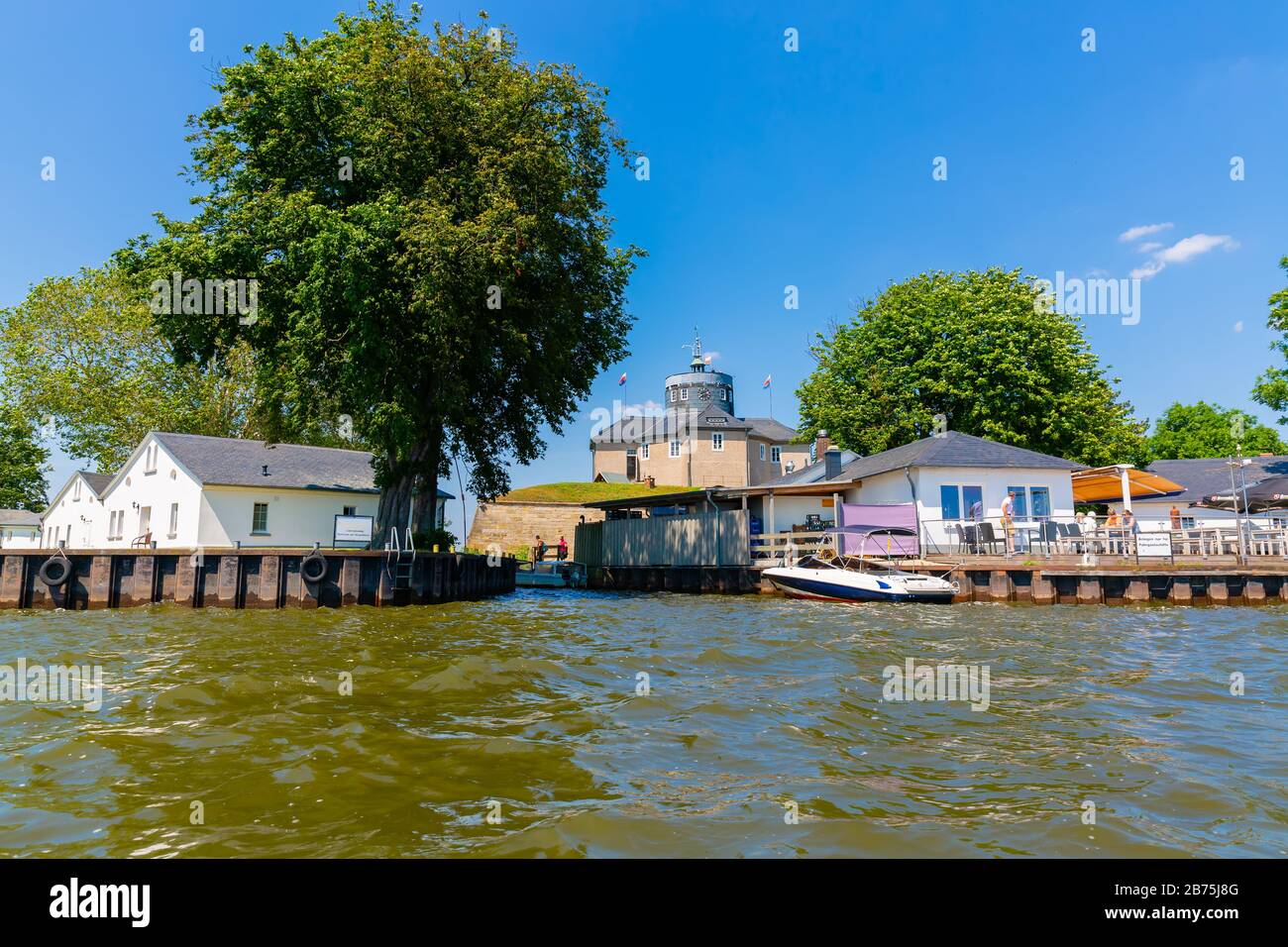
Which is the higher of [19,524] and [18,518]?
[18,518]

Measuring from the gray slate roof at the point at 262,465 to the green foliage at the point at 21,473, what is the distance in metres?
35.4

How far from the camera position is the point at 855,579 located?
80.1 ft

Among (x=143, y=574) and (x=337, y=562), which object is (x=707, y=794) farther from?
(x=143, y=574)

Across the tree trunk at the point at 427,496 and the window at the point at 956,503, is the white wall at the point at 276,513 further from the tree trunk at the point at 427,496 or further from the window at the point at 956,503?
the window at the point at 956,503

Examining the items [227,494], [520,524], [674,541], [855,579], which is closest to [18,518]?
[227,494]

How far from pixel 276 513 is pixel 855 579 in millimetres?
27437

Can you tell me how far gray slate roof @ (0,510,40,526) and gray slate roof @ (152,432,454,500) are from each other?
3101 centimetres

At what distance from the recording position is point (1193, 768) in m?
6.24

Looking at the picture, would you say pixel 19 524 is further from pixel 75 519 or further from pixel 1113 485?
pixel 1113 485

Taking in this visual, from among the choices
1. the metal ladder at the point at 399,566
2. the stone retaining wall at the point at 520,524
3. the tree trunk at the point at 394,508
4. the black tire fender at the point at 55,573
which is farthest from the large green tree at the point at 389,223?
the stone retaining wall at the point at 520,524

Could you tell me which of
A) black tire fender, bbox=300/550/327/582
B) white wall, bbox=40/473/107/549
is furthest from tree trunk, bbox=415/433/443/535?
white wall, bbox=40/473/107/549
